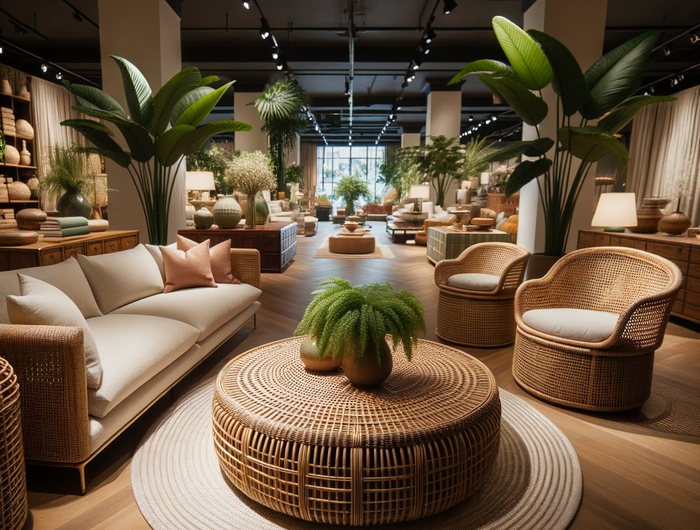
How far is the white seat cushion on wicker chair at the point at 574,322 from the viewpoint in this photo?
8.07 ft

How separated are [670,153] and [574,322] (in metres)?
9.34

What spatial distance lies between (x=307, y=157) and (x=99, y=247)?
20.4m

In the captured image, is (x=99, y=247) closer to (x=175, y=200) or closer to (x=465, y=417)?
(x=175, y=200)

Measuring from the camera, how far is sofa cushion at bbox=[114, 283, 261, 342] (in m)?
2.78

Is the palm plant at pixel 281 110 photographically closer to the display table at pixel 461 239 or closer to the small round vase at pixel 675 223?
the display table at pixel 461 239

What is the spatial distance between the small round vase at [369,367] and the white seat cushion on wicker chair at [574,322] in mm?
1217

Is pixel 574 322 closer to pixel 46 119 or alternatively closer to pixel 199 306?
pixel 199 306

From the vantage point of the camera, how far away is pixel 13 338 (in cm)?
167

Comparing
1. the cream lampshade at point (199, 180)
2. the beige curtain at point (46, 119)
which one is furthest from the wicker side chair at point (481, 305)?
the beige curtain at point (46, 119)

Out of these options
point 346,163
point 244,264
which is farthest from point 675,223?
point 346,163

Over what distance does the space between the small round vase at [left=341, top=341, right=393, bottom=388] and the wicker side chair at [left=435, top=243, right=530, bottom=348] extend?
1862mm

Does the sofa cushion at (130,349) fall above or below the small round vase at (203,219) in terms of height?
below

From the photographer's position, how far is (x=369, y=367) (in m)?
1.83

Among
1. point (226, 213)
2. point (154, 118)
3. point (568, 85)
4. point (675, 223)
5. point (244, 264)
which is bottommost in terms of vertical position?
point (244, 264)
